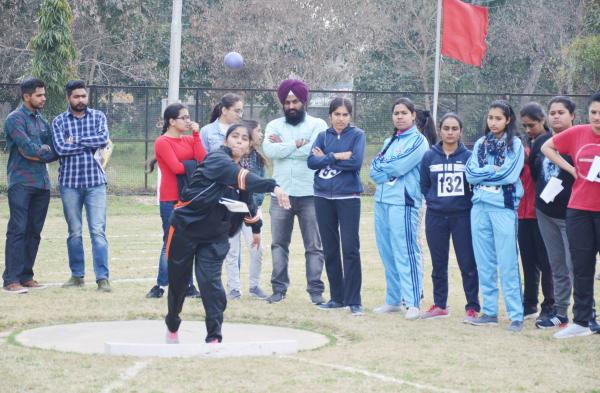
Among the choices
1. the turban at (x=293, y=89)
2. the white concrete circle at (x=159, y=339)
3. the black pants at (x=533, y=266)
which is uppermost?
the turban at (x=293, y=89)

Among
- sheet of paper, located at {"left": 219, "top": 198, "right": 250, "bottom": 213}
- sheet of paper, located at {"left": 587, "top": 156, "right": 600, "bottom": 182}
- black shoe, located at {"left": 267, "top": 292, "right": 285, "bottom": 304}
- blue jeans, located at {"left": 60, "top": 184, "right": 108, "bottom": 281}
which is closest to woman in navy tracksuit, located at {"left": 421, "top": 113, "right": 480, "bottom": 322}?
sheet of paper, located at {"left": 587, "top": 156, "right": 600, "bottom": 182}

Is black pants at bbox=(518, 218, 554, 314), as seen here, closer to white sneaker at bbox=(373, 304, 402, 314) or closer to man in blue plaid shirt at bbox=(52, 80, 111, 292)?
white sneaker at bbox=(373, 304, 402, 314)

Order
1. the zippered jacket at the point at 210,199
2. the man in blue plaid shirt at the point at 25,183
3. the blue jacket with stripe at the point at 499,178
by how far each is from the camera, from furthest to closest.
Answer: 1. the man in blue plaid shirt at the point at 25,183
2. the blue jacket with stripe at the point at 499,178
3. the zippered jacket at the point at 210,199

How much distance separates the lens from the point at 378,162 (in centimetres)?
979

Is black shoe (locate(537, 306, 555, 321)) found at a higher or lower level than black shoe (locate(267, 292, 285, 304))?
higher

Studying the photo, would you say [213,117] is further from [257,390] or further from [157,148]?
[257,390]

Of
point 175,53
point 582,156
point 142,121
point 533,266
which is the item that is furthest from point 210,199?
point 142,121

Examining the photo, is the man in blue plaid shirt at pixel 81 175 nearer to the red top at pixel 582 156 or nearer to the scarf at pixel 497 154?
the scarf at pixel 497 154

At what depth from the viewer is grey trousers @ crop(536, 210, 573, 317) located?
912 centimetres

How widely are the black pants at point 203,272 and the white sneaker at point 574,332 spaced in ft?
9.55

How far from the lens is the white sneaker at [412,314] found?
9539 millimetres

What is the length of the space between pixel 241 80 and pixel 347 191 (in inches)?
1022

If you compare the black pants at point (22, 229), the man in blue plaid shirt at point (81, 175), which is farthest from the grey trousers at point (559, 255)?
the black pants at point (22, 229)

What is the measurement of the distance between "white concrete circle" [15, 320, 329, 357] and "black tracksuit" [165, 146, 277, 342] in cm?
34
